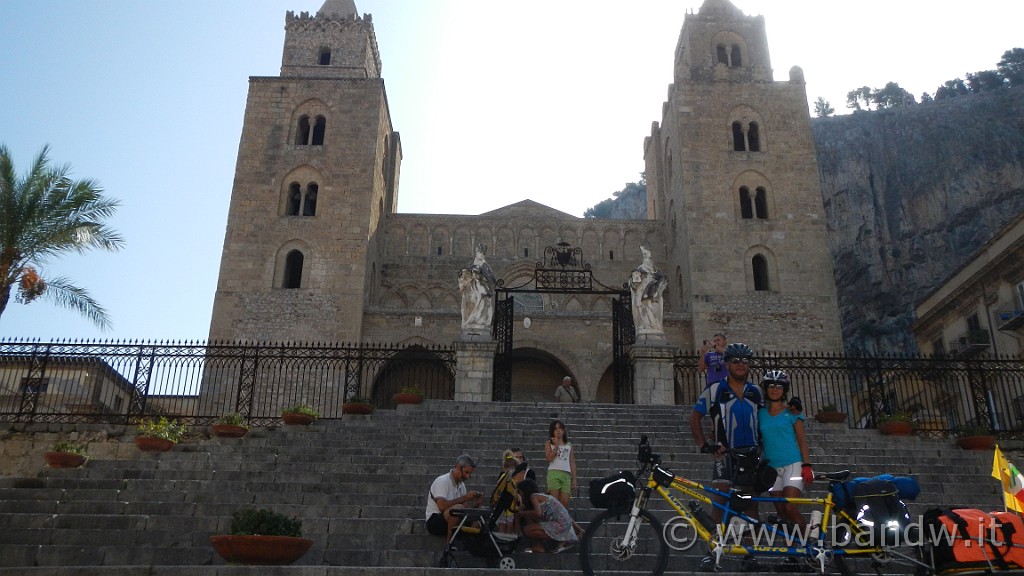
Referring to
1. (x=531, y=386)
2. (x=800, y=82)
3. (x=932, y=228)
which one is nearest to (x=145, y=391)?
(x=531, y=386)

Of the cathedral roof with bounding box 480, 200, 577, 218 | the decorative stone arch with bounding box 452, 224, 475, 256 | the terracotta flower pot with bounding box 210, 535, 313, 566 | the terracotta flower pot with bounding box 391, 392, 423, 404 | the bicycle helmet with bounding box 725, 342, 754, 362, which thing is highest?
the cathedral roof with bounding box 480, 200, 577, 218

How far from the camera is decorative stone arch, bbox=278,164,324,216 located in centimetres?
3084

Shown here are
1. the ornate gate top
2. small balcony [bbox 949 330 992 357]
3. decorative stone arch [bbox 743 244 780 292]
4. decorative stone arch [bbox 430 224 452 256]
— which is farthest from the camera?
decorative stone arch [bbox 430 224 452 256]

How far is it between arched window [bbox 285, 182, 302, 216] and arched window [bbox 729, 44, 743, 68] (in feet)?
61.5

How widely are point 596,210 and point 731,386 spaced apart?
297 ft

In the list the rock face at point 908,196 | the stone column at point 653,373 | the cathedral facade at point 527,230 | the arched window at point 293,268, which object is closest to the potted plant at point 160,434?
the stone column at point 653,373

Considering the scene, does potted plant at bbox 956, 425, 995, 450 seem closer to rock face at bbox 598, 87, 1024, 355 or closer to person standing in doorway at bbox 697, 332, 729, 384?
person standing in doorway at bbox 697, 332, 729, 384

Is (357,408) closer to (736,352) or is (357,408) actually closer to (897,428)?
(736,352)

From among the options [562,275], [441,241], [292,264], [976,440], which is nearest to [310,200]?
[292,264]

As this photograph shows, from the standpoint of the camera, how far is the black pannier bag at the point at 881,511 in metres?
5.71

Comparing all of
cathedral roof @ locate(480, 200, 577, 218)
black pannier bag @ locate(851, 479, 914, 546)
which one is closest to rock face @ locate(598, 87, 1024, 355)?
cathedral roof @ locate(480, 200, 577, 218)

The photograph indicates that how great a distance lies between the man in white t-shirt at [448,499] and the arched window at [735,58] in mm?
30430

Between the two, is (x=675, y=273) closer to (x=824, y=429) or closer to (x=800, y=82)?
(x=800, y=82)

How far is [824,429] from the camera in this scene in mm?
14039
